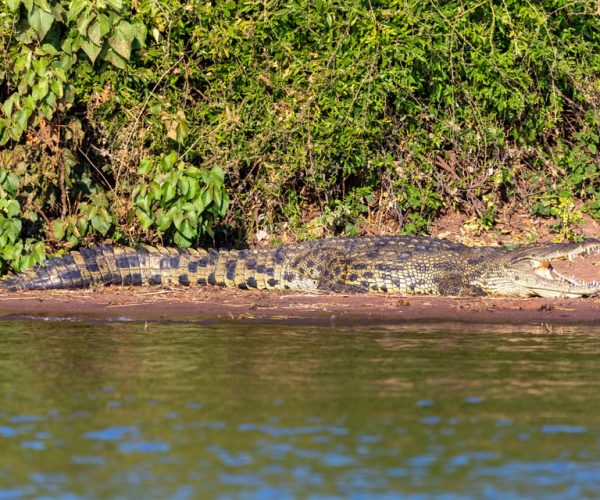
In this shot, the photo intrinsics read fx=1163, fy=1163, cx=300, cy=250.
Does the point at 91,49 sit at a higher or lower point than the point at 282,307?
higher

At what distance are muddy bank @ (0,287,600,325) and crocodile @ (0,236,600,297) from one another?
326 mm

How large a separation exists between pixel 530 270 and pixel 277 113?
2631mm

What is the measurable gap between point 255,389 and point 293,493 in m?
1.58

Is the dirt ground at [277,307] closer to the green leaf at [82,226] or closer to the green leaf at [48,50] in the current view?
the green leaf at [82,226]

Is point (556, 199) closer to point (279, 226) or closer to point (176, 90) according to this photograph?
point (279, 226)

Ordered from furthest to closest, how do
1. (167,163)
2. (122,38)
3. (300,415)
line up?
(167,163), (122,38), (300,415)

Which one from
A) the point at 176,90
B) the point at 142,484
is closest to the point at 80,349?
the point at 142,484

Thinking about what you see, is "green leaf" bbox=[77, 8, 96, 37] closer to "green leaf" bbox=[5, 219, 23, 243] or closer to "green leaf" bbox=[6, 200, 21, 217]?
"green leaf" bbox=[6, 200, 21, 217]

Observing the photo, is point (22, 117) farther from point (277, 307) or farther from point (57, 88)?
point (277, 307)

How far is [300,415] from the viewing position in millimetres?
4844

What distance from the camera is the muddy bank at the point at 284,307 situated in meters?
7.91

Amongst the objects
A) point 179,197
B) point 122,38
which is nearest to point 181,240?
point 179,197

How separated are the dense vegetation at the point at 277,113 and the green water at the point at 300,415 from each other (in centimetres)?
292

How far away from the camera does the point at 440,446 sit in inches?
171
